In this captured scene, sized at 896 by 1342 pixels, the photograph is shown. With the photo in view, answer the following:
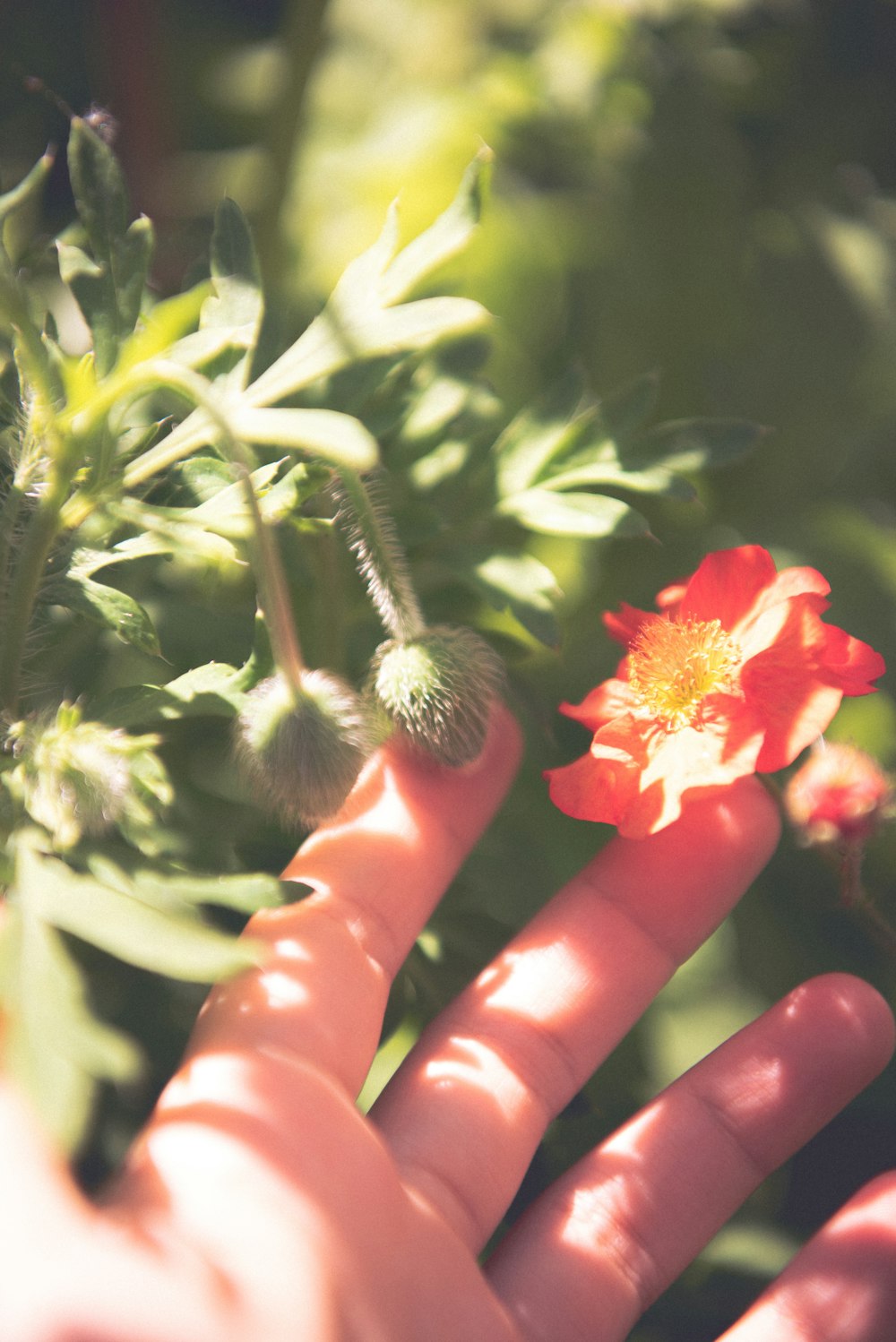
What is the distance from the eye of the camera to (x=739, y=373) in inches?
86.4

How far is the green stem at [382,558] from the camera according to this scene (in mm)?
1146

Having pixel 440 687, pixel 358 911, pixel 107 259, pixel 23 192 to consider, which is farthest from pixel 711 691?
pixel 23 192

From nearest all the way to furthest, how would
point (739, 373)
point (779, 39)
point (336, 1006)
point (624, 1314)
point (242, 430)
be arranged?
point (242, 430)
point (336, 1006)
point (624, 1314)
point (739, 373)
point (779, 39)

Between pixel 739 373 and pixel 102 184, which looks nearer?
pixel 102 184

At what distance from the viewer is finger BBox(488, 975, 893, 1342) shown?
130 centimetres

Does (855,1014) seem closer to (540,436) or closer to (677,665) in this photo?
(677,665)

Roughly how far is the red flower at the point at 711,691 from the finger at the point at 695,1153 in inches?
13.0

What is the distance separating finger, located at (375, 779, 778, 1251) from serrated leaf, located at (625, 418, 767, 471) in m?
0.44

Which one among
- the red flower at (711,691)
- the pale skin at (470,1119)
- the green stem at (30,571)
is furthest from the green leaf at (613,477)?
the green stem at (30,571)

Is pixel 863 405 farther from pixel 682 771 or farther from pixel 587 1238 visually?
pixel 587 1238

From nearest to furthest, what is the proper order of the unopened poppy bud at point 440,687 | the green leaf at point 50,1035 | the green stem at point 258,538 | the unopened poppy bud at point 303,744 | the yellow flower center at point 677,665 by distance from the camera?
the green leaf at point 50,1035, the green stem at point 258,538, the unopened poppy bud at point 303,744, the unopened poppy bud at point 440,687, the yellow flower center at point 677,665

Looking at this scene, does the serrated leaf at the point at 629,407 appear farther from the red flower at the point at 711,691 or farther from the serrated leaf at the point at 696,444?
the red flower at the point at 711,691

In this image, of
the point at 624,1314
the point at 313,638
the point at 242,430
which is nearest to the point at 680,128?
the point at 313,638

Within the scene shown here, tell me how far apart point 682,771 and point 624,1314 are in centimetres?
65
